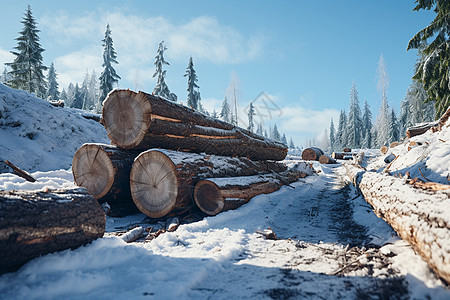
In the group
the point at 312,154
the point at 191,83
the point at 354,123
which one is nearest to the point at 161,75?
the point at 191,83

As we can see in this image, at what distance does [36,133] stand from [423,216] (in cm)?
1265

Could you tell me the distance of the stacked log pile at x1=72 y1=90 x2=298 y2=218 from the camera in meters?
4.59

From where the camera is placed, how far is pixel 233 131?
23.8 feet

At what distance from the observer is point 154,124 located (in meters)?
4.85

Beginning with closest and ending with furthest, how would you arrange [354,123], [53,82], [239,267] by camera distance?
[239,267] → [53,82] → [354,123]

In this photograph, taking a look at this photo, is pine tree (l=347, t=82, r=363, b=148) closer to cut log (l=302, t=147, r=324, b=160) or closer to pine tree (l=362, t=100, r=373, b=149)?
pine tree (l=362, t=100, r=373, b=149)

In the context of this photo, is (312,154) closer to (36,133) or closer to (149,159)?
(149,159)

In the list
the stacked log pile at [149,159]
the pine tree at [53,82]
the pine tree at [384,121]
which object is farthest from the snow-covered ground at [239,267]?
the pine tree at [53,82]

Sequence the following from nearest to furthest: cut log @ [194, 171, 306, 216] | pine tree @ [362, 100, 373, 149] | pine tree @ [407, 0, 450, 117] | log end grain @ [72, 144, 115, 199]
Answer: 1. cut log @ [194, 171, 306, 216]
2. log end grain @ [72, 144, 115, 199]
3. pine tree @ [407, 0, 450, 117]
4. pine tree @ [362, 100, 373, 149]

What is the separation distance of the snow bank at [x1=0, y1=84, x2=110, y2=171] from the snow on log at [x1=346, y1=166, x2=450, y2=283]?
10542 millimetres

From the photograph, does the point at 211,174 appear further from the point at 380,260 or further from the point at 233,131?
the point at 380,260

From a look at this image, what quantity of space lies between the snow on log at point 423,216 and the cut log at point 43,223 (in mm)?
3446

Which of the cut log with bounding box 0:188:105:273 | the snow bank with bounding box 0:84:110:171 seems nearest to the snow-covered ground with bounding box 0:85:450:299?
the cut log with bounding box 0:188:105:273

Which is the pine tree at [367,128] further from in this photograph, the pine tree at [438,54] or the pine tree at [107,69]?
the pine tree at [107,69]
